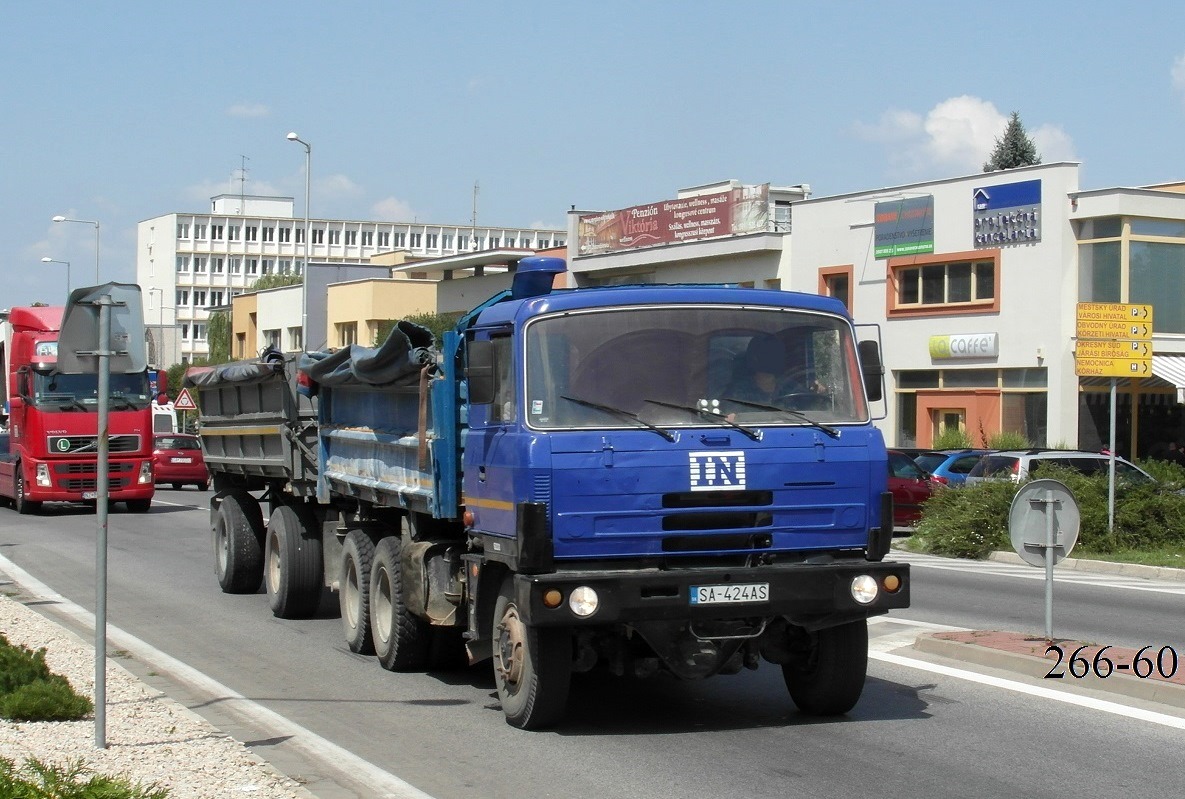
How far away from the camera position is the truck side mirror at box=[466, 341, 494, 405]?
29.1 feet

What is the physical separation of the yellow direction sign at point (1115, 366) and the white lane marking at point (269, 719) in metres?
14.1

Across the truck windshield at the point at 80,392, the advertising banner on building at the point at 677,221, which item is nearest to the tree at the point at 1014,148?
the advertising banner on building at the point at 677,221

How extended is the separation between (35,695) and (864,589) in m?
4.84

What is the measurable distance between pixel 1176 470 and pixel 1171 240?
1419 centimetres

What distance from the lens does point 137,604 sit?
613 inches

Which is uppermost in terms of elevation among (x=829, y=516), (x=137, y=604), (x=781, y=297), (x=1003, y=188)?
(x=1003, y=188)

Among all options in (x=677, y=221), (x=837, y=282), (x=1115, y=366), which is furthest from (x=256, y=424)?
(x=677, y=221)

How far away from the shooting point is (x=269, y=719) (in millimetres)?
9227

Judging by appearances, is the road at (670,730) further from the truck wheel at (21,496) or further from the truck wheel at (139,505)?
the truck wheel at (21,496)

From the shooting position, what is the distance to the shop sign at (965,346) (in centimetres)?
3800

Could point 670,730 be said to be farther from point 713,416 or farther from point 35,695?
point 35,695

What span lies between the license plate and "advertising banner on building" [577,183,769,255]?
38118 millimetres

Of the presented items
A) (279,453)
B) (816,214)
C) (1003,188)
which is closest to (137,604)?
(279,453)

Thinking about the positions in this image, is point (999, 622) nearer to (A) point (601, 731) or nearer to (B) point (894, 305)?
(A) point (601, 731)
